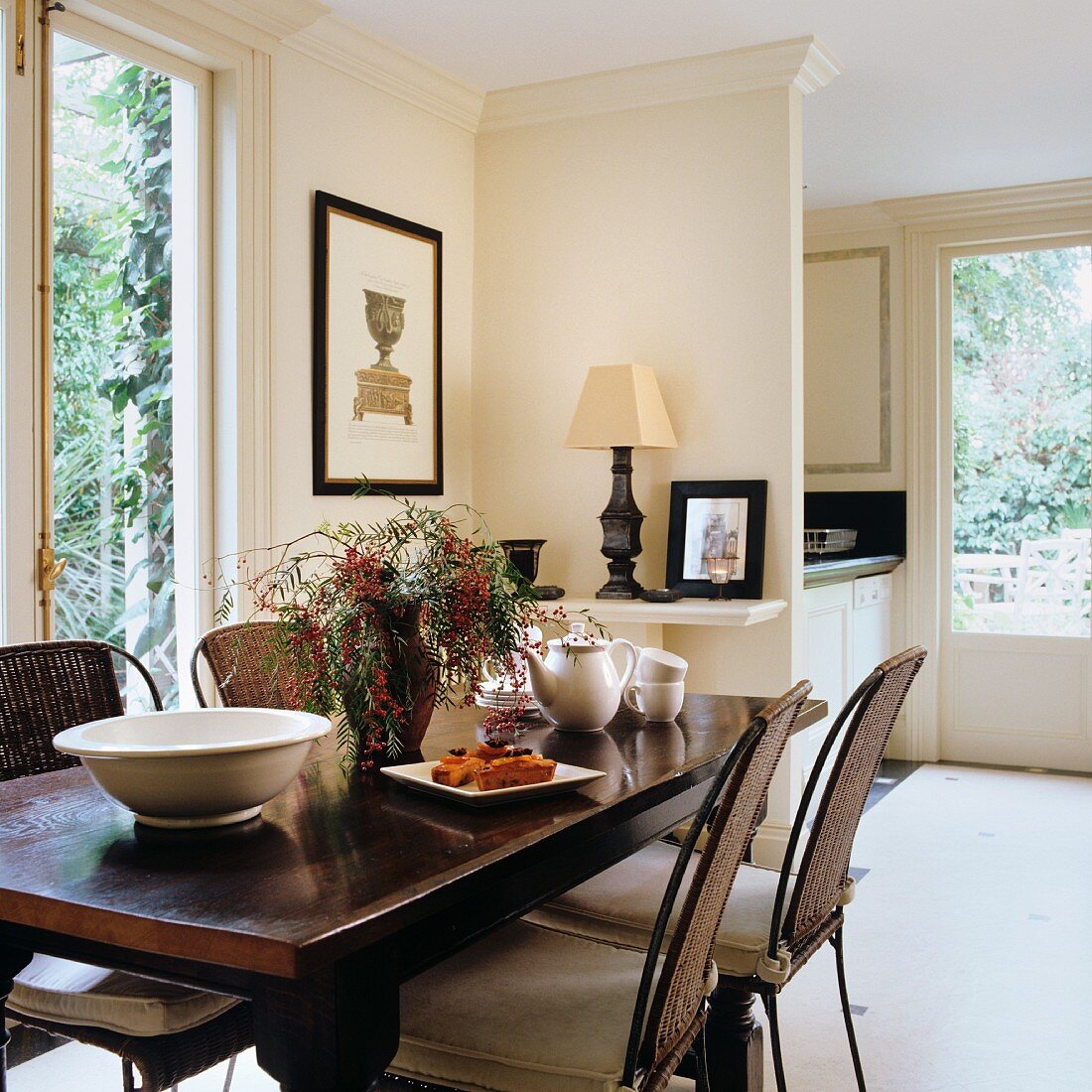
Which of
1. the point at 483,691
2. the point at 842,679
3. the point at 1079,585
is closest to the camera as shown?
the point at 483,691

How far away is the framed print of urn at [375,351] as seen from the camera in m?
3.62

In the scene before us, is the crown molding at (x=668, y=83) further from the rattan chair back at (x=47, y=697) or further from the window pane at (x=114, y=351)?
the rattan chair back at (x=47, y=697)

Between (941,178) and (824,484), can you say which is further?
(824,484)

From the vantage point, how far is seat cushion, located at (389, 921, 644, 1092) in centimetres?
150

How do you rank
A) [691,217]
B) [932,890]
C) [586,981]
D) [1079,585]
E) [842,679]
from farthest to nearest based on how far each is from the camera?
[1079,585] < [842,679] < [691,217] < [932,890] < [586,981]

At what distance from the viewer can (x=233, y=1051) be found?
5.71 ft

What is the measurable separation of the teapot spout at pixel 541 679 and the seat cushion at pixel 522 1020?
Result: 445 millimetres

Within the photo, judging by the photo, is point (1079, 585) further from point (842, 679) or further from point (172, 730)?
point (172, 730)

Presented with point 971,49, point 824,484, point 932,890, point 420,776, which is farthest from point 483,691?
point 824,484

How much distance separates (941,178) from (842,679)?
225 cm

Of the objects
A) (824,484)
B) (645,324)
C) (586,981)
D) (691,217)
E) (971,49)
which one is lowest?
(586,981)

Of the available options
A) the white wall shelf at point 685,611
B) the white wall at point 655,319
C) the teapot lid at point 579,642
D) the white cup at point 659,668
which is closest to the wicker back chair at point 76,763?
the teapot lid at point 579,642

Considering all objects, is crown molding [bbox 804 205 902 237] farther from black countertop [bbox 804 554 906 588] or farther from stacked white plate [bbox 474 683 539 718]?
stacked white plate [bbox 474 683 539 718]

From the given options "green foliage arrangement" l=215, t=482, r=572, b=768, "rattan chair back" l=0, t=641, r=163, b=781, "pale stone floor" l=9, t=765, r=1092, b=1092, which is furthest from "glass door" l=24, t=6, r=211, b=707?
"green foliage arrangement" l=215, t=482, r=572, b=768
